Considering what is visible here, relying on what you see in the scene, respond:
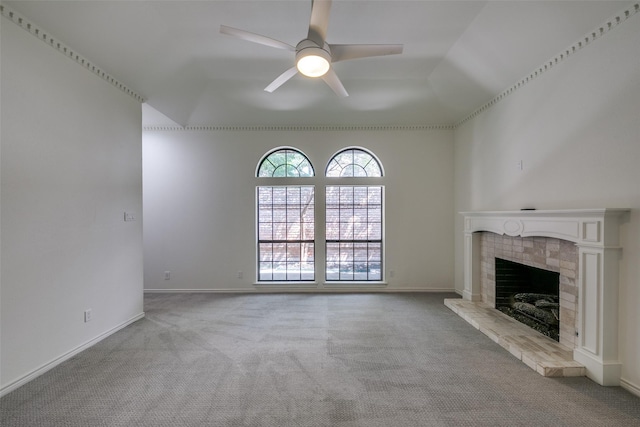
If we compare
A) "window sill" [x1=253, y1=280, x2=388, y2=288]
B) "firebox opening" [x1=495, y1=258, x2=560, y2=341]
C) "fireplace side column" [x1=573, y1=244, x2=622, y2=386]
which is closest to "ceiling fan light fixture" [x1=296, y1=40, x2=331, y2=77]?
"fireplace side column" [x1=573, y1=244, x2=622, y2=386]

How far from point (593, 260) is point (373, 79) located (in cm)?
340

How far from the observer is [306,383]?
2230 mm

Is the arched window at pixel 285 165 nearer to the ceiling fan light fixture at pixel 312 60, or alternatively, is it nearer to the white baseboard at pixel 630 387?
the ceiling fan light fixture at pixel 312 60

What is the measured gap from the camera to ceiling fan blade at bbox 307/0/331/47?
1.83 meters

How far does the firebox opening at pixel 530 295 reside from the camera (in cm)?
294

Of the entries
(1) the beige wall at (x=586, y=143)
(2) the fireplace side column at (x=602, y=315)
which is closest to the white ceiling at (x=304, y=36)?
(1) the beige wall at (x=586, y=143)

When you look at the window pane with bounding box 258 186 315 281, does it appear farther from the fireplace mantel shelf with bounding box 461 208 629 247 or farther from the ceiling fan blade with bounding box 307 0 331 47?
the ceiling fan blade with bounding box 307 0 331 47

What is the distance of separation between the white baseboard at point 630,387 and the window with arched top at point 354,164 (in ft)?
12.4

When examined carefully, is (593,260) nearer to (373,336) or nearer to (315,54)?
(373,336)

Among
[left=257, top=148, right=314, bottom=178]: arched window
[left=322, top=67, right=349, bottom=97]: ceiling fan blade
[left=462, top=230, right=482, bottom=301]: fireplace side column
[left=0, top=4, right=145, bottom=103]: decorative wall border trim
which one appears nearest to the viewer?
[left=0, top=4, right=145, bottom=103]: decorative wall border trim

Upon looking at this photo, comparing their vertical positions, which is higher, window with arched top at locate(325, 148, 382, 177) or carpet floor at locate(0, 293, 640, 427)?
window with arched top at locate(325, 148, 382, 177)

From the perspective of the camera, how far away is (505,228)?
332cm

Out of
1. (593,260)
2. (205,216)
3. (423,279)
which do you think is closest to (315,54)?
(593,260)

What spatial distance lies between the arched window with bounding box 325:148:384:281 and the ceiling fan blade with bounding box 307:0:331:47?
3011mm
